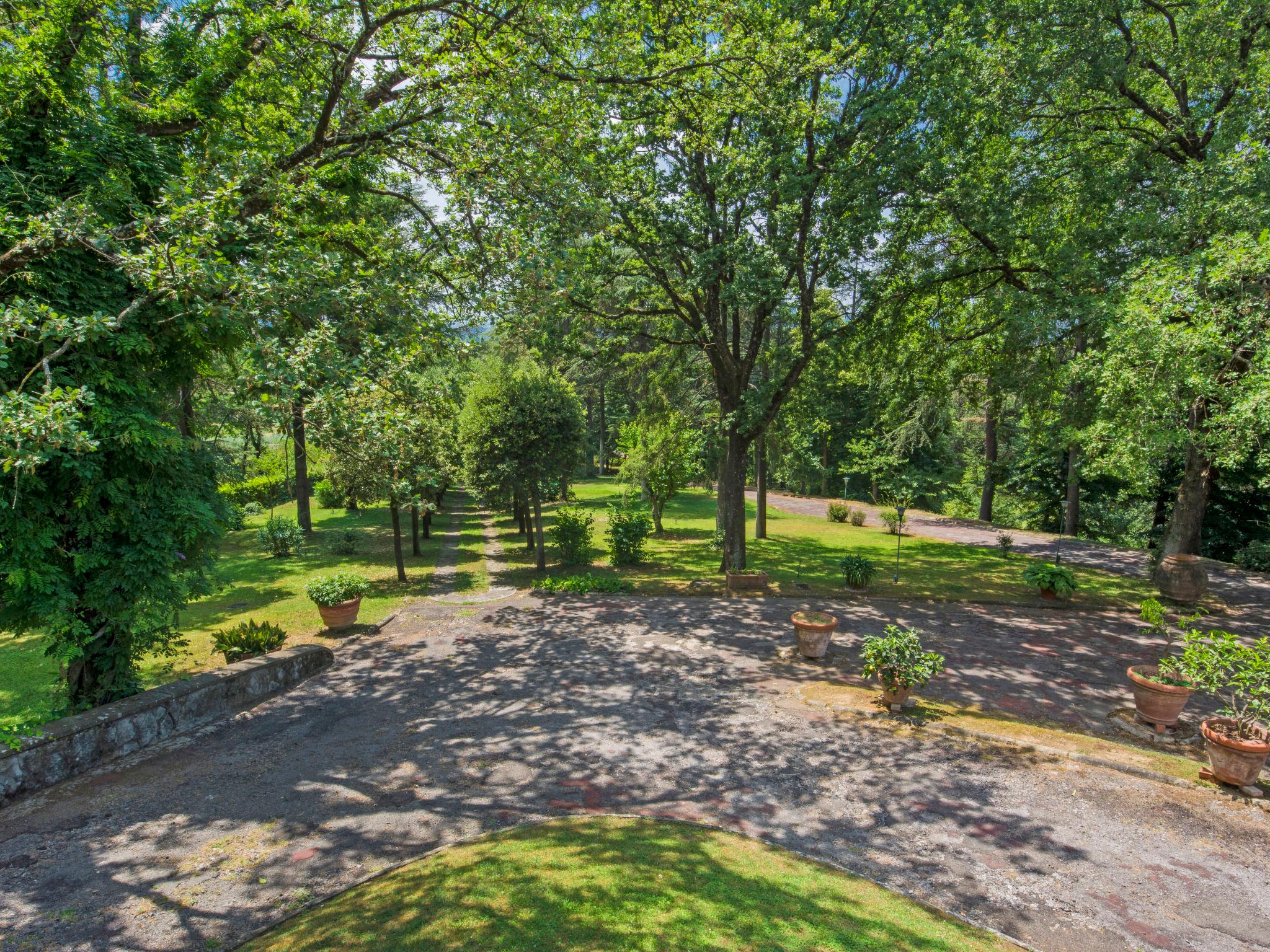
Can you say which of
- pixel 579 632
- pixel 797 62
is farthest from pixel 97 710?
pixel 797 62

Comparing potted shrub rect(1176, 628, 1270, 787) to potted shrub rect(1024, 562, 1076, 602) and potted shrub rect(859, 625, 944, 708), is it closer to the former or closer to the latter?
potted shrub rect(859, 625, 944, 708)

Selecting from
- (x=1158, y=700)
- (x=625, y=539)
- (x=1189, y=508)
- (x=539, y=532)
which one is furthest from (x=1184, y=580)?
(x=539, y=532)

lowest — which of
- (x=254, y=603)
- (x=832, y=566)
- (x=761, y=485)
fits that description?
(x=254, y=603)

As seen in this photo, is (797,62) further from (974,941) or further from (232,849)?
(232,849)

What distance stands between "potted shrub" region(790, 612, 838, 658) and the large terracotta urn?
30.0 feet

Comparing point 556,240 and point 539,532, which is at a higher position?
point 556,240

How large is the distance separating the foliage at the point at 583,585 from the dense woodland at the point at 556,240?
2858mm

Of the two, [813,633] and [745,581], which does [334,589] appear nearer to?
[813,633]

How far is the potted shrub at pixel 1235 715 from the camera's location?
18.0ft

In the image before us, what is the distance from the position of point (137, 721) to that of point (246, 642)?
2.54 meters

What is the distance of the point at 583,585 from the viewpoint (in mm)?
13977

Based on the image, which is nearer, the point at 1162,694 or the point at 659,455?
the point at 1162,694

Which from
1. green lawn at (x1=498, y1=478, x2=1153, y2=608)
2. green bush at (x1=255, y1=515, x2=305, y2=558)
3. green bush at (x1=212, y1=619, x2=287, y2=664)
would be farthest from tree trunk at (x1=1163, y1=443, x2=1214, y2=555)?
green bush at (x1=255, y1=515, x2=305, y2=558)

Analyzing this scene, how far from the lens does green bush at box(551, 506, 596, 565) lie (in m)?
17.6
